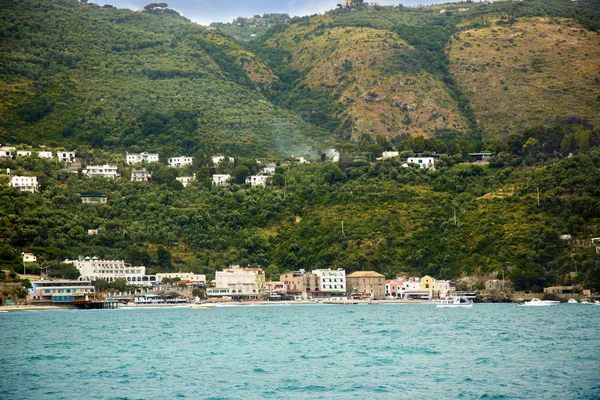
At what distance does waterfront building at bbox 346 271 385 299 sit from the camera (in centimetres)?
10500

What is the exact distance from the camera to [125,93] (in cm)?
16612

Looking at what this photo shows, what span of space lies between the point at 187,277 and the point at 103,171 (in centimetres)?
3364

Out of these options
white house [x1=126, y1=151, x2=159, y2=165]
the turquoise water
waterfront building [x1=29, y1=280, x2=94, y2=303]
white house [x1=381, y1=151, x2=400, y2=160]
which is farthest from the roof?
white house [x1=126, y1=151, x2=159, y2=165]

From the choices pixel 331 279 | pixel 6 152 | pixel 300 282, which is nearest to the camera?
pixel 331 279

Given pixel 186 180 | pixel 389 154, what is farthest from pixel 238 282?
pixel 389 154

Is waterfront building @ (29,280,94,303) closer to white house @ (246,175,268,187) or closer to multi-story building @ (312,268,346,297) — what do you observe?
multi-story building @ (312,268,346,297)

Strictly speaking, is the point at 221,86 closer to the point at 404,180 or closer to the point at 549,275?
the point at 404,180

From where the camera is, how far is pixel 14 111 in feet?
492

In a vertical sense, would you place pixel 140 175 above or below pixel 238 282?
above

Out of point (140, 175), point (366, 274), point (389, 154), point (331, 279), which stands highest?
point (389, 154)

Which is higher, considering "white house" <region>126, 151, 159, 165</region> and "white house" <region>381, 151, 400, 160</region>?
"white house" <region>126, 151, 159, 165</region>

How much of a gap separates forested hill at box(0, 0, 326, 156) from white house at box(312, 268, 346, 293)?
49.6 m

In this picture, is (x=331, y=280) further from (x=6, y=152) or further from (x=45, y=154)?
(x=6, y=152)

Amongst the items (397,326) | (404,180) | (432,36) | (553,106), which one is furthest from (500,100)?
(397,326)
